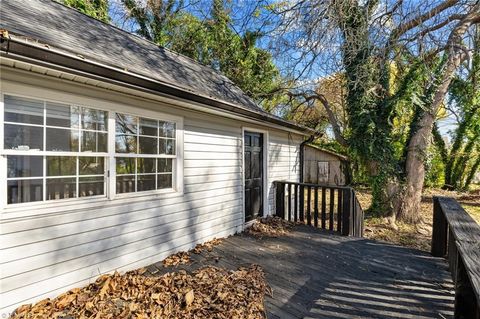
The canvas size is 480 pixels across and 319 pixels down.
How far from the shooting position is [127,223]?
3.38 m

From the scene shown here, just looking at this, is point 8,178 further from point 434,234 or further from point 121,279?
point 434,234

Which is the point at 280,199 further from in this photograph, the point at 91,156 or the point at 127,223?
the point at 91,156

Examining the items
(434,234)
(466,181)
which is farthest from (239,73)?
(466,181)

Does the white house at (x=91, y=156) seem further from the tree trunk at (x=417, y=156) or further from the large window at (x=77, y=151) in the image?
the tree trunk at (x=417, y=156)

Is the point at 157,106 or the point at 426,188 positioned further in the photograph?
the point at 426,188

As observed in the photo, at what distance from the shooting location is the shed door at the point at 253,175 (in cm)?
586

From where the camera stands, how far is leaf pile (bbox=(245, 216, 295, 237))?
17.4ft

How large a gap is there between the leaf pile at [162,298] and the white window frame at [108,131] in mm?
967

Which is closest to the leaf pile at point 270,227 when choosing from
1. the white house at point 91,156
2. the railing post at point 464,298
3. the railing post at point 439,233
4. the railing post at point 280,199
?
the railing post at point 280,199

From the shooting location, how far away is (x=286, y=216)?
6.59m

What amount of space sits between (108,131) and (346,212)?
4.50 meters

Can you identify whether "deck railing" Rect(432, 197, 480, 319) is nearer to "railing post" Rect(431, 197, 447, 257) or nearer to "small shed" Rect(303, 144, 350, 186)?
"railing post" Rect(431, 197, 447, 257)

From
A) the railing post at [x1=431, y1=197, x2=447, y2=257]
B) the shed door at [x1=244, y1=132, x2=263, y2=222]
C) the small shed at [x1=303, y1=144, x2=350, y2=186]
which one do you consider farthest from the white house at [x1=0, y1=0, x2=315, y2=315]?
the small shed at [x1=303, y1=144, x2=350, y2=186]

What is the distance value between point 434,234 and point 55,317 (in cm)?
518
